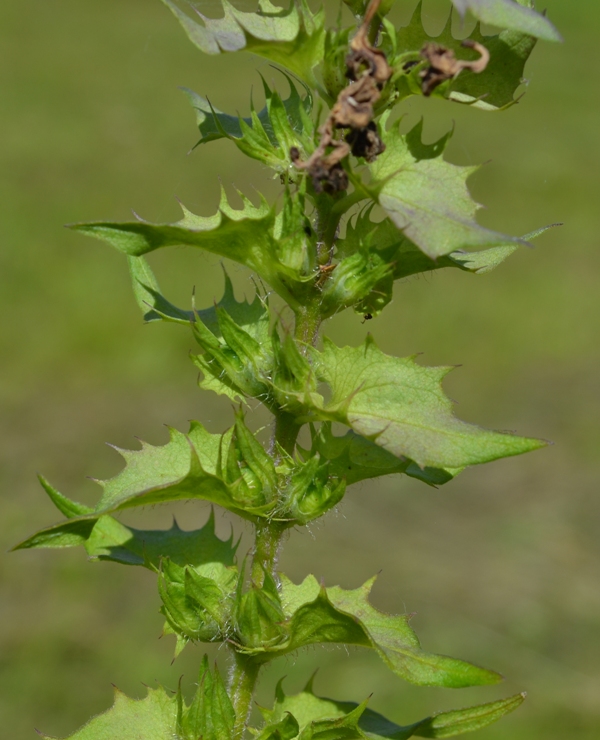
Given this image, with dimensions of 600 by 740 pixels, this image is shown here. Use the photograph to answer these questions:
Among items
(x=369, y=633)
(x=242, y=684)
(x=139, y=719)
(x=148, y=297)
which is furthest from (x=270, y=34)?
(x=139, y=719)

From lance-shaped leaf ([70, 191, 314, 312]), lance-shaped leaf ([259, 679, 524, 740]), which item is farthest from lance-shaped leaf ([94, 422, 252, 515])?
lance-shaped leaf ([259, 679, 524, 740])

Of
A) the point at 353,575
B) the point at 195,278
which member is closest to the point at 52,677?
the point at 353,575

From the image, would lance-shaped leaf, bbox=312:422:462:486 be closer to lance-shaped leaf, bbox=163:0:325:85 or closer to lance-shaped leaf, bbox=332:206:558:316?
lance-shaped leaf, bbox=332:206:558:316

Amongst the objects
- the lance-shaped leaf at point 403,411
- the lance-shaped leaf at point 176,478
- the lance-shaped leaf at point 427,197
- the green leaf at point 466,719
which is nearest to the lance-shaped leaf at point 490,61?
the lance-shaped leaf at point 427,197

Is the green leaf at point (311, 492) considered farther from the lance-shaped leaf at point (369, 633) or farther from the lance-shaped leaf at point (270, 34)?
the lance-shaped leaf at point (270, 34)

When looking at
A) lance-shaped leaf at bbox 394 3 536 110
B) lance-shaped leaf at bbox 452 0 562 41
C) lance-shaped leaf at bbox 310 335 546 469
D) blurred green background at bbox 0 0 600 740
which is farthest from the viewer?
blurred green background at bbox 0 0 600 740

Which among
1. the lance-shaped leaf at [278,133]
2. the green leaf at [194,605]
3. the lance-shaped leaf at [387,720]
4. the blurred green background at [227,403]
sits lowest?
the blurred green background at [227,403]

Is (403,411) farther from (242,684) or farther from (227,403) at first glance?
(227,403)
